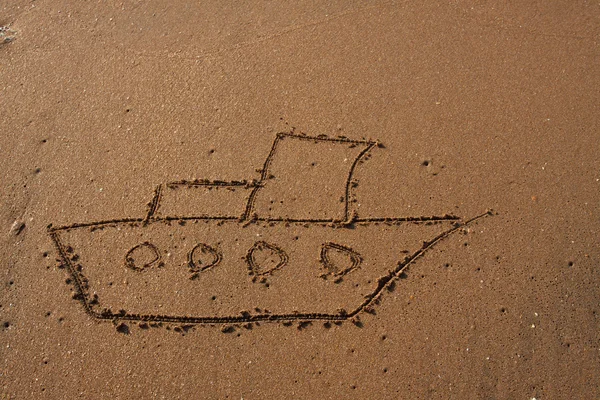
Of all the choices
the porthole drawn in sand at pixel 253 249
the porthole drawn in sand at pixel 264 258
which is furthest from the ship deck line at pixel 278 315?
the porthole drawn in sand at pixel 264 258

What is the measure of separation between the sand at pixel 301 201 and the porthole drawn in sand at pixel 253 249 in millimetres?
12

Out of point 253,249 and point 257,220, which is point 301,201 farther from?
point 253,249

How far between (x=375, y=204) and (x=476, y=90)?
1166mm

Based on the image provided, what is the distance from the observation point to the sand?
2.96 meters

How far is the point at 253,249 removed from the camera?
3.25 metres

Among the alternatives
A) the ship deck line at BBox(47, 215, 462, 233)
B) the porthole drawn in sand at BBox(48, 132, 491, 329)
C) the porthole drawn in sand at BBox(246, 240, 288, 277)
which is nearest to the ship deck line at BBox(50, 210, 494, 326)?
the porthole drawn in sand at BBox(48, 132, 491, 329)

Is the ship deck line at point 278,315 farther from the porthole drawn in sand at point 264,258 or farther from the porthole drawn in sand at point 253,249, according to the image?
the porthole drawn in sand at point 264,258

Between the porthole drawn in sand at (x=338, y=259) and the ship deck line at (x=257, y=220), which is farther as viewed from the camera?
the ship deck line at (x=257, y=220)

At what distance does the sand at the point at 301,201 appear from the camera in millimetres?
2955

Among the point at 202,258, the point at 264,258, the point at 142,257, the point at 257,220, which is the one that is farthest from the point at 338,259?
the point at 142,257

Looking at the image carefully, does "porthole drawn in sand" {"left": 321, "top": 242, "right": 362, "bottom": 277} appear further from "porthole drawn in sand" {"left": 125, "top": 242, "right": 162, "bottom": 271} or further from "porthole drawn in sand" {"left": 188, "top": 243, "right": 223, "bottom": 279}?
"porthole drawn in sand" {"left": 125, "top": 242, "right": 162, "bottom": 271}

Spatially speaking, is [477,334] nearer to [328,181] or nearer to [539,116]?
[328,181]

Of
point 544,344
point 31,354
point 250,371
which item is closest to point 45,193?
point 31,354

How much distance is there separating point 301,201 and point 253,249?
16.8 inches
